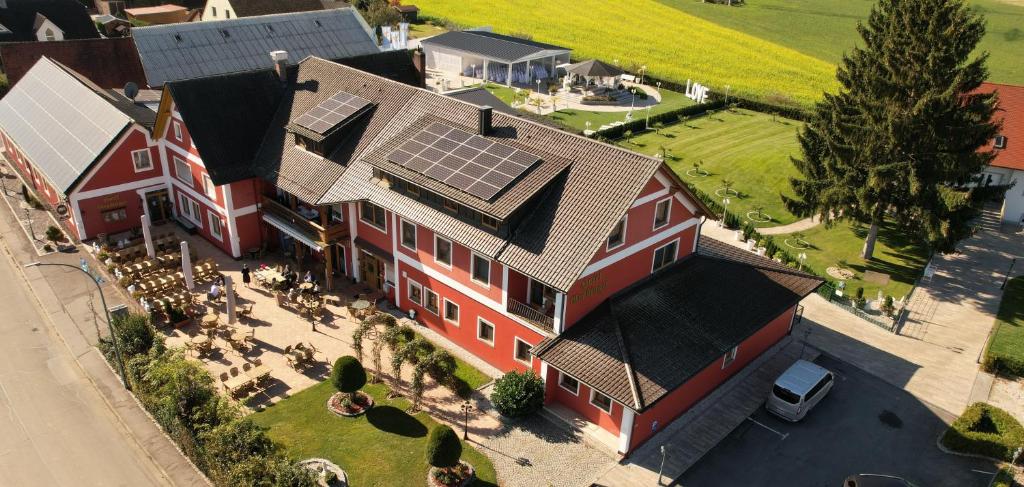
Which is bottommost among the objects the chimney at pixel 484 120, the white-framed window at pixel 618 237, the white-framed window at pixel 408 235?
the white-framed window at pixel 408 235

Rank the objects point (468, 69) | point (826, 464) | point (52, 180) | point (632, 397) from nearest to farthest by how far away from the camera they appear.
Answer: point (632, 397), point (826, 464), point (52, 180), point (468, 69)

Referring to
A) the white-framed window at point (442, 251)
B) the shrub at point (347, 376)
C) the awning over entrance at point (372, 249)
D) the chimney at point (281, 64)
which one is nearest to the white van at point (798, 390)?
the white-framed window at point (442, 251)

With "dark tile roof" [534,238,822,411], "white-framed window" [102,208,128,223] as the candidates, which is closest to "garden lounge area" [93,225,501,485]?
"white-framed window" [102,208,128,223]

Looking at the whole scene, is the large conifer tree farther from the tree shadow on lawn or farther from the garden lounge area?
the tree shadow on lawn

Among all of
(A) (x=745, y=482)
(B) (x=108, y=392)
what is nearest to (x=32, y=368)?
(B) (x=108, y=392)

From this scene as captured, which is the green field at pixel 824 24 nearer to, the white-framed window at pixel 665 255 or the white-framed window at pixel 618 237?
the white-framed window at pixel 665 255

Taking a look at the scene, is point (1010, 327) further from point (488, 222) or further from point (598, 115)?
point (598, 115)

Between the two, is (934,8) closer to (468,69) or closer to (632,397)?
(632,397)

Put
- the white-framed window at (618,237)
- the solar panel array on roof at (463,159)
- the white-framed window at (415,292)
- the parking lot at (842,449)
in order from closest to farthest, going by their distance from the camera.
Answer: the parking lot at (842,449) < the white-framed window at (618,237) < the solar panel array on roof at (463,159) < the white-framed window at (415,292)
